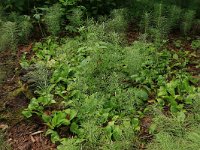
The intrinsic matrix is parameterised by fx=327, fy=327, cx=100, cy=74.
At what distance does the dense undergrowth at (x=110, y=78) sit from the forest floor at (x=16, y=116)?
84mm

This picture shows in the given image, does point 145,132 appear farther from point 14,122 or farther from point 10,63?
point 10,63

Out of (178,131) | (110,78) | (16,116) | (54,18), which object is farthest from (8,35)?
(178,131)

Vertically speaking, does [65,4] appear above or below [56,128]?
above

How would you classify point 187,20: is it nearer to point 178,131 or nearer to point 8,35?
point 178,131

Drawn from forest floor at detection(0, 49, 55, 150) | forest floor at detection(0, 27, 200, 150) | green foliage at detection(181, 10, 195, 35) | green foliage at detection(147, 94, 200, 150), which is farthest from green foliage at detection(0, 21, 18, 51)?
green foliage at detection(181, 10, 195, 35)

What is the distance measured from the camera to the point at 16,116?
3240mm

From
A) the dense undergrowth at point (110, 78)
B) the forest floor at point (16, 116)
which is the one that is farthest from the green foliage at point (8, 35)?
the forest floor at point (16, 116)

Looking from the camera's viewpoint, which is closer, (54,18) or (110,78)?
(110,78)

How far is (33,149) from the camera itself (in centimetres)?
289

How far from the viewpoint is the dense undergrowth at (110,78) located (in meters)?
2.86

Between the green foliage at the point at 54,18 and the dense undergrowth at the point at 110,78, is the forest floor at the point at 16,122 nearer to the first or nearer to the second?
the dense undergrowth at the point at 110,78

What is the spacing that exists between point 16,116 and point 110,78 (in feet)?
3.35

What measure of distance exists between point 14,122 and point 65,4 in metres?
1.98

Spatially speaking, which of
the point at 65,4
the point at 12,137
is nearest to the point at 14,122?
the point at 12,137
